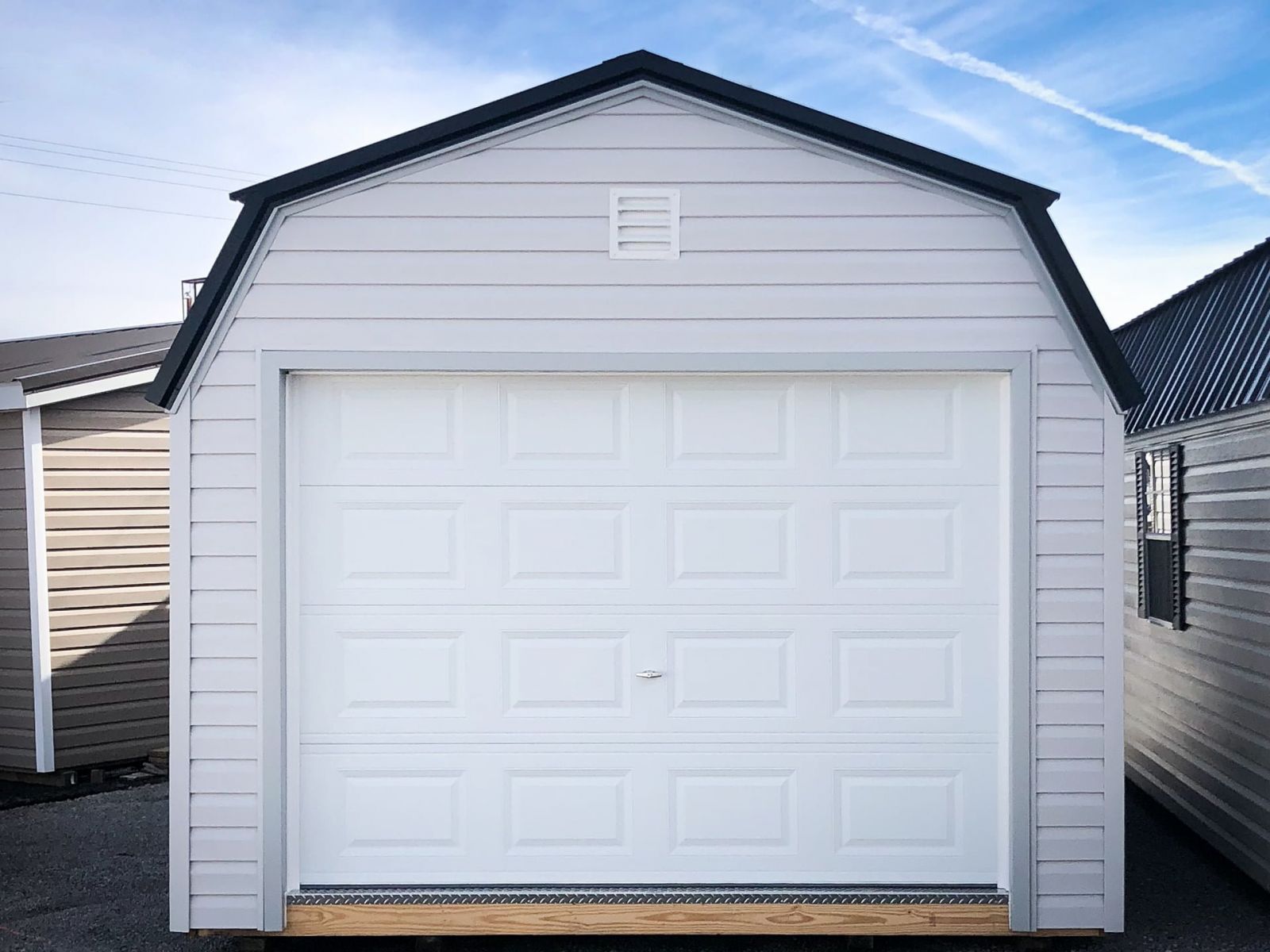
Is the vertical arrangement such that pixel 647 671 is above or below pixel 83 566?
below

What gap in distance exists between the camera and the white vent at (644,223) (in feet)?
14.1

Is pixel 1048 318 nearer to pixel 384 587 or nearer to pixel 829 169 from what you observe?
pixel 829 169

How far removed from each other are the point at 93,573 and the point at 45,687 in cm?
80

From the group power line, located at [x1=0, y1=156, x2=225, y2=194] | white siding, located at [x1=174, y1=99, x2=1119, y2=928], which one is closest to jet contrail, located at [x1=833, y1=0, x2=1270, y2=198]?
white siding, located at [x1=174, y1=99, x2=1119, y2=928]

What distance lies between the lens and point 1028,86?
1229 centimetres

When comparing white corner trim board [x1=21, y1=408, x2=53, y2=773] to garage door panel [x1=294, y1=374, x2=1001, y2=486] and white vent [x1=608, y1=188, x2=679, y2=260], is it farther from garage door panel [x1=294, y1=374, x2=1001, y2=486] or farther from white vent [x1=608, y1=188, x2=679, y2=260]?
white vent [x1=608, y1=188, x2=679, y2=260]

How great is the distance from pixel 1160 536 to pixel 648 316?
400cm

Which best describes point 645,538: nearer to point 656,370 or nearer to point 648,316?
point 656,370

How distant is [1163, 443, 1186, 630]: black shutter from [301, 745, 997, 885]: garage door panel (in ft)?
8.10

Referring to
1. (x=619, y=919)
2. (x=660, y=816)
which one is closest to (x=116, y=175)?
(x=660, y=816)

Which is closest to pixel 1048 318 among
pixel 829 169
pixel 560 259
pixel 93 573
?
pixel 829 169

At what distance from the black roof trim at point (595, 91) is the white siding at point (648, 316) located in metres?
0.09

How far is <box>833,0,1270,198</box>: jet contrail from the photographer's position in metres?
11.8

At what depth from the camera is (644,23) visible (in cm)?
1018
